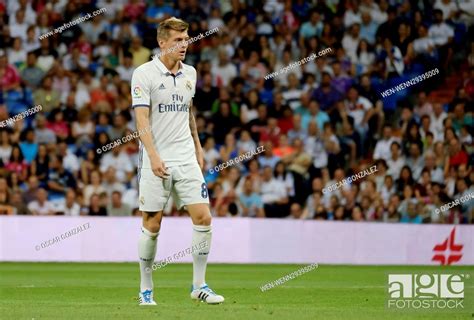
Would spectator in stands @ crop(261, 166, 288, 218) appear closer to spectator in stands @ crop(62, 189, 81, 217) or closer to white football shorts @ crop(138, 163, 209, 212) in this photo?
spectator in stands @ crop(62, 189, 81, 217)

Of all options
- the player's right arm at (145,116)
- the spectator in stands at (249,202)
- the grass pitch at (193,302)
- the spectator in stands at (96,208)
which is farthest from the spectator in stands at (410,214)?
the player's right arm at (145,116)

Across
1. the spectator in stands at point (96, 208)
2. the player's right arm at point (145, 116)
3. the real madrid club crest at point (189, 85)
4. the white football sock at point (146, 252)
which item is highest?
the spectator in stands at point (96, 208)

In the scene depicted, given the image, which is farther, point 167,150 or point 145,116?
point 167,150

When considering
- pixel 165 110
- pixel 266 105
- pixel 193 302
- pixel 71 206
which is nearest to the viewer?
pixel 165 110

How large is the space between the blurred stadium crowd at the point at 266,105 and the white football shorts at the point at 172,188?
1058 cm

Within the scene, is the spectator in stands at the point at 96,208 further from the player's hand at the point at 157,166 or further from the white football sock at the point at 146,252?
the player's hand at the point at 157,166

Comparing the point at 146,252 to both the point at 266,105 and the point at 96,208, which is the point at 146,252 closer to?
the point at 96,208

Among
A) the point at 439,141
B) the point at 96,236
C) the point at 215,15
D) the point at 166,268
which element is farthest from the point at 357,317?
the point at 215,15

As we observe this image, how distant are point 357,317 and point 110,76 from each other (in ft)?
50.2

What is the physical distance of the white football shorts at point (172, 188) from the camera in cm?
1112

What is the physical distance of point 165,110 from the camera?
11.2 meters

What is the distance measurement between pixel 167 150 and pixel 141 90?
64 cm

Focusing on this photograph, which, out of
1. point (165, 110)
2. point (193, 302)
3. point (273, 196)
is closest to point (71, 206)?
point (273, 196)

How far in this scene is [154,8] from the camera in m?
26.4
